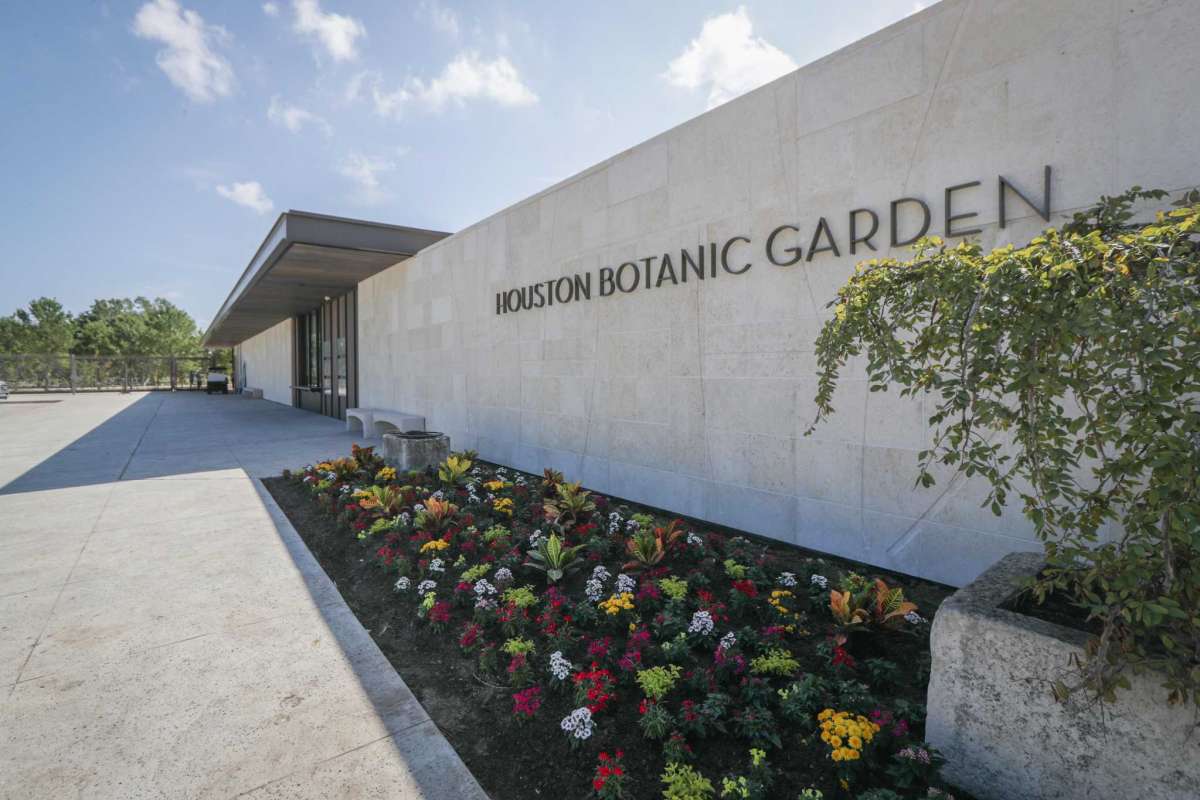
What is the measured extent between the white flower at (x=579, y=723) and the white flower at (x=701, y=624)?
0.81 metres

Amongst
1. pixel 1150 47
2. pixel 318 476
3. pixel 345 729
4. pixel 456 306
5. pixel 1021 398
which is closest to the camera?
Answer: pixel 1021 398

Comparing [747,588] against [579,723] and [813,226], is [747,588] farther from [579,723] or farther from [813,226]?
[813,226]

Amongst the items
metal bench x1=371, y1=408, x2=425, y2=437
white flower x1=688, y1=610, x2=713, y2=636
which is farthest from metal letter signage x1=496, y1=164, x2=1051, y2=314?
metal bench x1=371, y1=408, x2=425, y2=437

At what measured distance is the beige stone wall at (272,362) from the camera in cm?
2203

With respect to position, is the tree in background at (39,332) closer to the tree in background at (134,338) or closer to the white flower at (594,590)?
the tree in background at (134,338)

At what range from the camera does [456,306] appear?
906cm

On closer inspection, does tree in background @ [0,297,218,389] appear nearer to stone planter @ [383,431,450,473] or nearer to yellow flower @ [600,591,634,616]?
stone planter @ [383,431,450,473]

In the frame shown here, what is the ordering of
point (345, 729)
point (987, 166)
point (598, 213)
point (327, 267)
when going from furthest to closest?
1. point (327, 267)
2. point (598, 213)
3. point (987, 166)
4. point (345, 729)

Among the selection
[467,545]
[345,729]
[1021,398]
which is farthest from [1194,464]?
[467,545]

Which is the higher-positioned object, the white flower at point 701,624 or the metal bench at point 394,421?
the metal bench at point 394,421

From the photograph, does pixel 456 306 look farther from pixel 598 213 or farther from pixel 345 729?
pixel 345 729

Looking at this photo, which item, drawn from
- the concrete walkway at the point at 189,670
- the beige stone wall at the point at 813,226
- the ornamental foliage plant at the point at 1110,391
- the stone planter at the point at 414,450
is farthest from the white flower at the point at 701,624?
the stone planter at the point at 414,450

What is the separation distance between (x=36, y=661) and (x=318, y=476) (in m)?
4.03

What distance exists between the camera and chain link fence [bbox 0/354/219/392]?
33.8 metres
